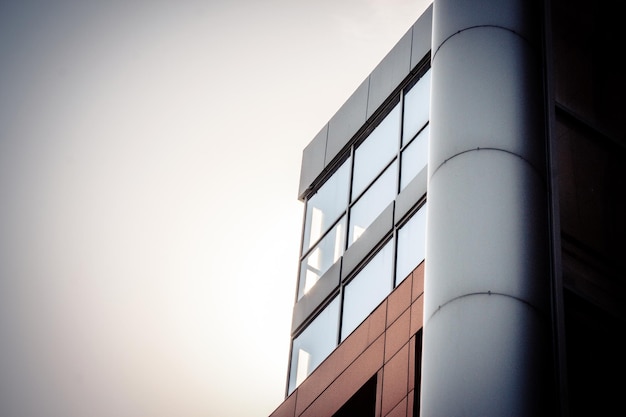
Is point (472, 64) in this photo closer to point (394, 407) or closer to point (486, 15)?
point (486, 15)

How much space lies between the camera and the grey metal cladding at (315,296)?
21859 mm

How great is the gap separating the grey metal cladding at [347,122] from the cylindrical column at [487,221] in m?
12.5

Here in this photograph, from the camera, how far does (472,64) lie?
10992 millimetres

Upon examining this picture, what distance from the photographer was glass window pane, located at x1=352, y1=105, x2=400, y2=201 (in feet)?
72.3

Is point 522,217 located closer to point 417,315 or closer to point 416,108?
point 417,315

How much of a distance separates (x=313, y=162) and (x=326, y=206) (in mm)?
2208

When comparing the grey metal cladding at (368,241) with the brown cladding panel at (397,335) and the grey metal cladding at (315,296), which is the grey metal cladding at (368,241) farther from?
the brown cladding panel at (397,335)

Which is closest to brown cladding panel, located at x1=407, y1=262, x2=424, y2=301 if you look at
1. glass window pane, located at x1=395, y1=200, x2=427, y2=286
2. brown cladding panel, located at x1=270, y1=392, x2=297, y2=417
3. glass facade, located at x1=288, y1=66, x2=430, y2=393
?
glass window pane, located at x1=395, y1=200, x2=427, y2=286

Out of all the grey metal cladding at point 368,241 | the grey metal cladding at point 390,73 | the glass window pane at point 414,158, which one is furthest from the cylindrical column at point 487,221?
the grey metal cladding at point 390,73

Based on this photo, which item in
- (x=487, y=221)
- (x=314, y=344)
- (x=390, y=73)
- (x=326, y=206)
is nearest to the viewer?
(x=487, y=221)

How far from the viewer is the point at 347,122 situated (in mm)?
24844

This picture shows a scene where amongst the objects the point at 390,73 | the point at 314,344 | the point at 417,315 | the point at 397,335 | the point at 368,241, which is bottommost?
the point at 397,335

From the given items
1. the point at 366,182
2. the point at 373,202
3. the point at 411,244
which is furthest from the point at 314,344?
the point at 411,244

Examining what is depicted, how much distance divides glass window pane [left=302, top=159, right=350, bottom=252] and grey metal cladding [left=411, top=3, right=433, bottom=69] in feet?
11.7
